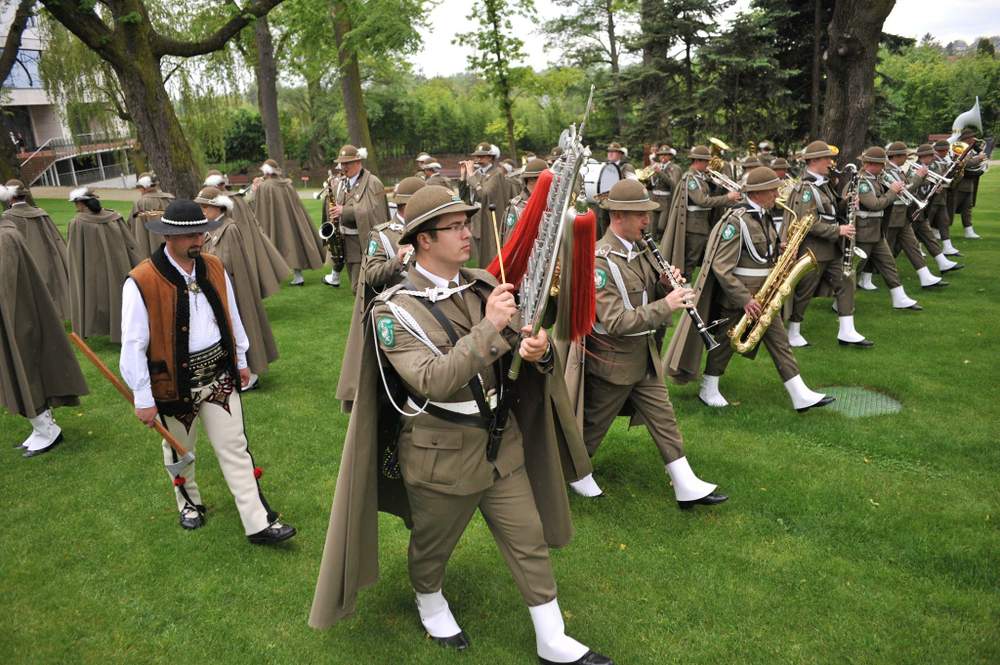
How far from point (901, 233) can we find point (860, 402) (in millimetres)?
5813

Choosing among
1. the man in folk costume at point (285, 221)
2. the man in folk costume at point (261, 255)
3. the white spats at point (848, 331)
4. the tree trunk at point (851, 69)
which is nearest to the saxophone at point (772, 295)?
the white spats at point (848, 331)

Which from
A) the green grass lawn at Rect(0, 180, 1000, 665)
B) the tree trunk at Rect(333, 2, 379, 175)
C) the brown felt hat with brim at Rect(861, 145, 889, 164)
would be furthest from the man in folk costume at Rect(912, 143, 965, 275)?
the tree trunk at Rect(333, 2, 379, 175)

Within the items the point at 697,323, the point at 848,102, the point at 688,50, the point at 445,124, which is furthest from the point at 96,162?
the point at 697,323

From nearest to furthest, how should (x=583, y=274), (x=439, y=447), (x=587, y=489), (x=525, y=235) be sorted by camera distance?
1. (x=583, y=274)
2. (x=525, y=235)
3. (x=439, y=447)
4. (x=587, y=489)

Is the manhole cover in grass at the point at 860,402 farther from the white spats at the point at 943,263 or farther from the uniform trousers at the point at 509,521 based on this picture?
the white spats at the point at 943,263

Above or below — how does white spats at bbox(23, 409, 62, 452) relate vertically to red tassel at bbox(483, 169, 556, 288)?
below

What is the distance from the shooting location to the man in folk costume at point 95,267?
1015cm

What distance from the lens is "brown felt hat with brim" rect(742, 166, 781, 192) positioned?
670 centimetres

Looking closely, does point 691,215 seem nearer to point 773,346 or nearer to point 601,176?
point 601,176

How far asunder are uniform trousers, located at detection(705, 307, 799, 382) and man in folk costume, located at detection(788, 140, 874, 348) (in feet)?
6.64

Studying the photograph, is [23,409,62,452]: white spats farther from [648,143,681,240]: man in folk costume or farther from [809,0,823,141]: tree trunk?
[809,0,823,141]: tree trunk

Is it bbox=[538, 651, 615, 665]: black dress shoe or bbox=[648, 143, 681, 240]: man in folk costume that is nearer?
bbox=[538, 651, 615, 665]: black dress shoe

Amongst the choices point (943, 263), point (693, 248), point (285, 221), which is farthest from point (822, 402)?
point (285, 221)

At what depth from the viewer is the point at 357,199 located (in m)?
11.4
